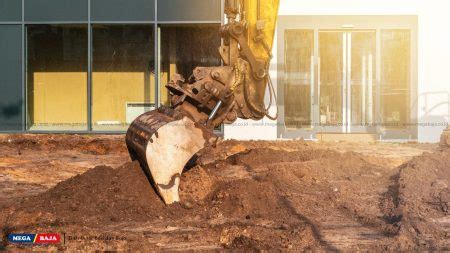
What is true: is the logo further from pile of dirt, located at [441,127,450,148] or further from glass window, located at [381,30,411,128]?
glass window, located at [381,30,411,128]

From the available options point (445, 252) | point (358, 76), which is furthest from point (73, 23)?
point (445, 252)

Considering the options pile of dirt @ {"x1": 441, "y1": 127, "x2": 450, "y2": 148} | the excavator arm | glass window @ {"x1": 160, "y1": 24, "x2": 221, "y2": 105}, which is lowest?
pile of dirt @ {"x1": 441, "y1": 127, "x2": 450, "y2": 148}

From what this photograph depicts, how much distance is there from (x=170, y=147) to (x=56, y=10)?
428 inches

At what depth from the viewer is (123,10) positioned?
55.2 ft

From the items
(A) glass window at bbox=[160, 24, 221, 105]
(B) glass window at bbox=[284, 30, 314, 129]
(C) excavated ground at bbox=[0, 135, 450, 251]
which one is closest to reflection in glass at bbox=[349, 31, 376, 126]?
(B) glass window at bbox=[284, 30, 314, 129]

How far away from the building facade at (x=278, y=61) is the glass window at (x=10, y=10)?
3 centimetres

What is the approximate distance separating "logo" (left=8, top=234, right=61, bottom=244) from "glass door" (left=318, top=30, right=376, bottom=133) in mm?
11418

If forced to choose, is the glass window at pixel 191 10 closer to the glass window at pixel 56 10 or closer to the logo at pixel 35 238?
the glass window at pixel 56 10

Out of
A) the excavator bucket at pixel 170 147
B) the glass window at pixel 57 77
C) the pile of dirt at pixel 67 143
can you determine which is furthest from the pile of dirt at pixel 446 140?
the glass window at pixel 57 77

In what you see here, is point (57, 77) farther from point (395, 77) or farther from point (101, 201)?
point (101, 201)

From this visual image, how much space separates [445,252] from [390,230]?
79 cm

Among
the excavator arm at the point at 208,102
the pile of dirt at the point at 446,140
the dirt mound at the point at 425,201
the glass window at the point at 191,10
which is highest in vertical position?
the glass window at the point at 191,10

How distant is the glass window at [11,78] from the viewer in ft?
55.4

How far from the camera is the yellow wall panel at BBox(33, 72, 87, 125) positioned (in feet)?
56.9
